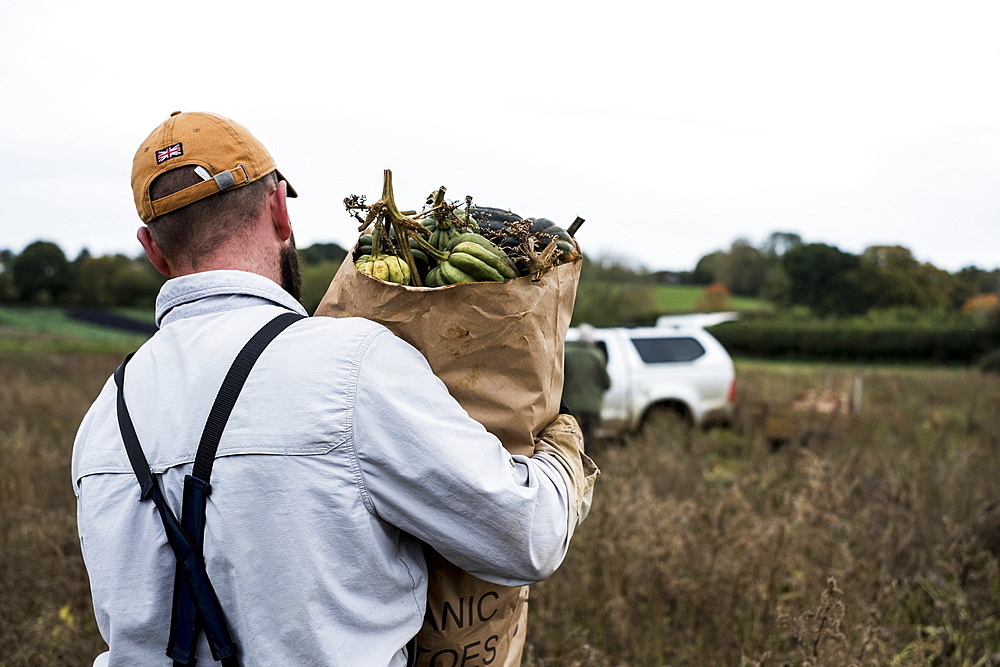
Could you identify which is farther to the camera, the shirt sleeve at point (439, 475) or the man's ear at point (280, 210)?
the man's ear at point (280, 210)

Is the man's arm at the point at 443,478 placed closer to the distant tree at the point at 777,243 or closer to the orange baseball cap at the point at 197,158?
the orange baseball cap at the point at 197,158

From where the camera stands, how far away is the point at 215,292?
152 cm

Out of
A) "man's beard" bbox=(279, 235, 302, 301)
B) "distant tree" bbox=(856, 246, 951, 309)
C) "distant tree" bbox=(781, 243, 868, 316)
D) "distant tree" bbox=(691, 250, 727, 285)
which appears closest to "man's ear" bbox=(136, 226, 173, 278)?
"man's beard" bbox=(279, 235, 302, 301)

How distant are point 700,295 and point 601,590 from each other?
56.4m

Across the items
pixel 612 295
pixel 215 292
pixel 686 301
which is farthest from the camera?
pixel 686 301

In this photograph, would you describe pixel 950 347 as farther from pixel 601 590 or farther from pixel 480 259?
pixel 480 259

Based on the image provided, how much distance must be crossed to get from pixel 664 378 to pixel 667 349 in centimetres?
54

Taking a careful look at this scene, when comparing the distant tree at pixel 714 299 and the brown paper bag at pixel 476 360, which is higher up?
the distant tree at pixel 714 299

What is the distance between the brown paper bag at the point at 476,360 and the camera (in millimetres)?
1519

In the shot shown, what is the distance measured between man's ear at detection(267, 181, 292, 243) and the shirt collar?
16cm

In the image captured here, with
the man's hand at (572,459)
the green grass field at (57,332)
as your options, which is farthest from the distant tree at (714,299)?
the man's hand at (572,459)

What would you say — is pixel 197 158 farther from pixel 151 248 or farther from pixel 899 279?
pixel 899 279

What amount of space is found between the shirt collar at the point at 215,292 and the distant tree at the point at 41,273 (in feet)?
94.9

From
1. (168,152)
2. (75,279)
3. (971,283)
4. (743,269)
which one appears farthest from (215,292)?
(743,269)
